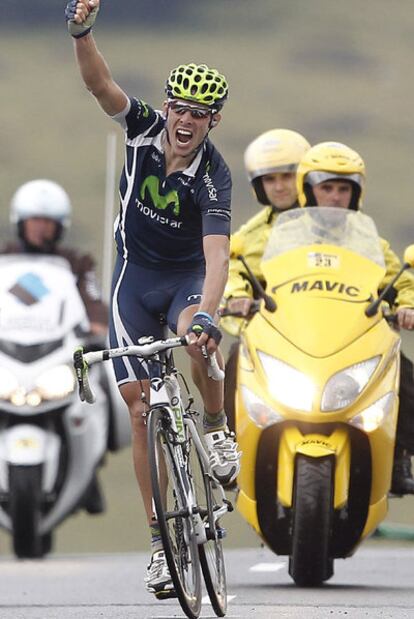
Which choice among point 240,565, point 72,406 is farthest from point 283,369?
point 72,406

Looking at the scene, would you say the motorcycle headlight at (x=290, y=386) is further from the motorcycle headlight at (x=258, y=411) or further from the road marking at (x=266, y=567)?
the road marking at (x=266, y=567)

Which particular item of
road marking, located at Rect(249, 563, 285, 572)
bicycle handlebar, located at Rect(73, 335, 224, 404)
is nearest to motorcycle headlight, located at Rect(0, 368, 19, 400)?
road marking, located at Rect(249, 563, 285, 572)

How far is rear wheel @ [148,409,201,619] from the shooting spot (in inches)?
344

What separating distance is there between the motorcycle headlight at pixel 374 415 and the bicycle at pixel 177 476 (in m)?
1.73

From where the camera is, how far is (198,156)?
955 cm

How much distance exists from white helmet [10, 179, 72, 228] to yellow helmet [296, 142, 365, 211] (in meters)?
5.34

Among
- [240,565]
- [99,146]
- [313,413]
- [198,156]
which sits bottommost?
[240,565]

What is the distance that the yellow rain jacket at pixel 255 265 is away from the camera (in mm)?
11875

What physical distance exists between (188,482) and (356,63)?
3430 centimetres

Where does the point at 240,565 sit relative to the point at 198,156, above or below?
below

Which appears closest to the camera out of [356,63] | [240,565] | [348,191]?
[348,191]

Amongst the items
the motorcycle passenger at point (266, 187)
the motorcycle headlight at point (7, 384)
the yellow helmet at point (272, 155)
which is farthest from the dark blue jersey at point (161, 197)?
the motorcycle headlight at point (7, 384)

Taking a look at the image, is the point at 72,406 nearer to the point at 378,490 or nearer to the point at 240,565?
the point at 240,565

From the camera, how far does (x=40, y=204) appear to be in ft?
58.1
